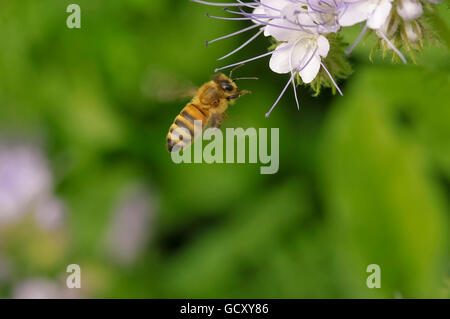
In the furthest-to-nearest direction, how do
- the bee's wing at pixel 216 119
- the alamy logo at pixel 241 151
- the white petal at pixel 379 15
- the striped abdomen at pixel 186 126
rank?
the alamy logo at pixel 241 151, the bee's wing at pixel 216 119, the striped abdomen at pixel 186 126, the white petal at pixel 379 15

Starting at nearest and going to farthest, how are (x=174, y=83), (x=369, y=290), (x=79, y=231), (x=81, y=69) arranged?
(x=174, y=83) < (x=369, y=290) < (x=81, y=69) < (x=79, y=231)

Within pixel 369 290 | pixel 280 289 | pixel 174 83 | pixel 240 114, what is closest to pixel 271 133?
pixel 240 114

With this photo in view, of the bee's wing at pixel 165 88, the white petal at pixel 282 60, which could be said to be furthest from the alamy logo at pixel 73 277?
the white petal at pixel 282 60

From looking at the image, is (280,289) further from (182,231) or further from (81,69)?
(81,69)

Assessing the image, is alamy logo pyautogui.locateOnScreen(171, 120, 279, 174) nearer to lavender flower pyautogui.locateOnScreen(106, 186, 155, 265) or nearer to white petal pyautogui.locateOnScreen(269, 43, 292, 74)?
lavender flower pyautogui.locateOnScreen(106, 186, 155, 265)

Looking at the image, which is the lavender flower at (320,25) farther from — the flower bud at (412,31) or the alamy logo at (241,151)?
the alamy logo at (241,151)

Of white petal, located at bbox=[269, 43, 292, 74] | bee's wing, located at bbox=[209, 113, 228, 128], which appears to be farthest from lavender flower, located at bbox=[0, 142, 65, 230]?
white petal, located at bbox=[269, 43, 292, 74]
